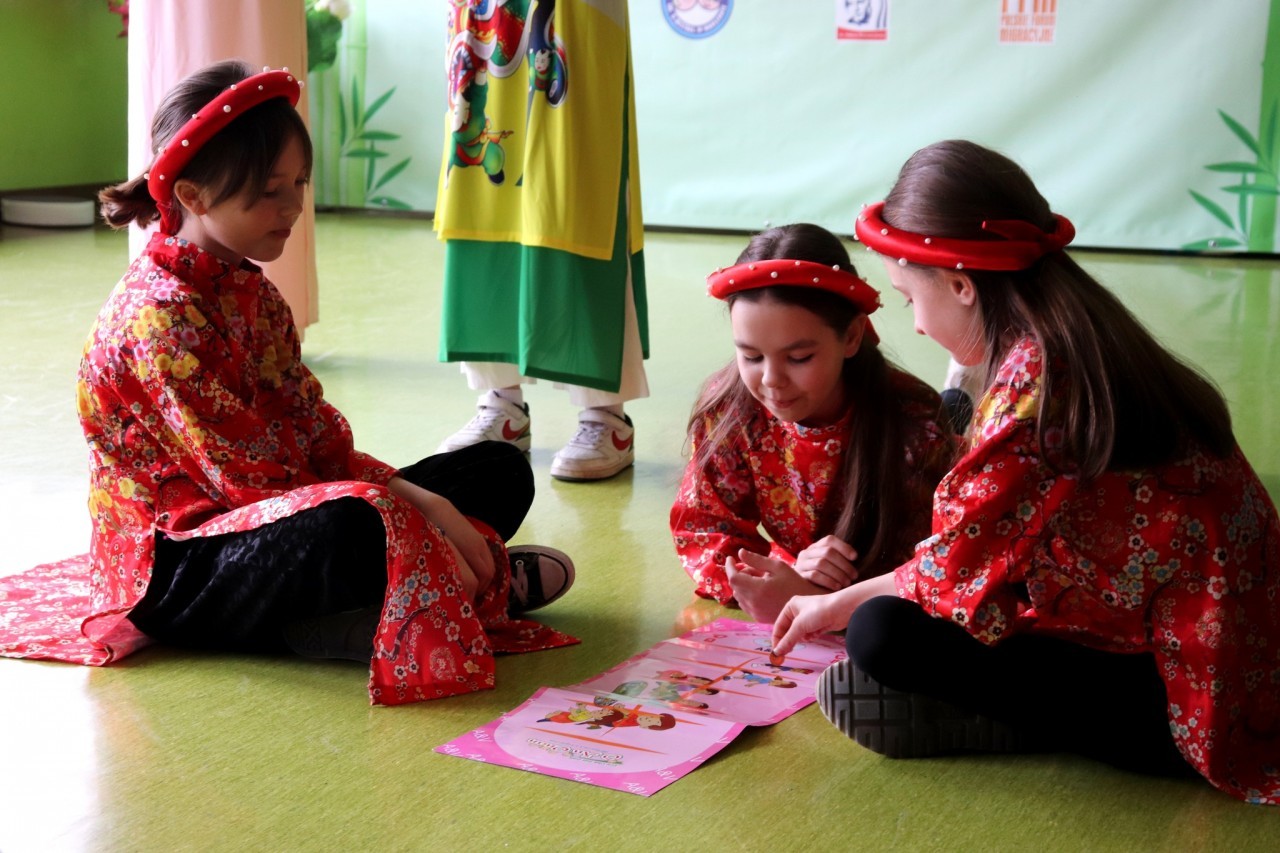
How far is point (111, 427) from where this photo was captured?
172 cm

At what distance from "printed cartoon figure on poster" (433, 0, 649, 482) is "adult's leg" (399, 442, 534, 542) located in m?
0.60

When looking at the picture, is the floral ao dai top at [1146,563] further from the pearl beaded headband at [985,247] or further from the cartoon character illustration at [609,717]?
the cartoon character illustration at [609,717]

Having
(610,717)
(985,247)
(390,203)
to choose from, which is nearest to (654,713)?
(610,717)

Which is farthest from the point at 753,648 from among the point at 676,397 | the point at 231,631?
the point at 676,397

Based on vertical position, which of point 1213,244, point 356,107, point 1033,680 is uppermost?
point 356,107

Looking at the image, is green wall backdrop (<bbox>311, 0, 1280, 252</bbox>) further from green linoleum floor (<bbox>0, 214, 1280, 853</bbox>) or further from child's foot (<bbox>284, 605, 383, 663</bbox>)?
child's foot (<bbox>284, 605, 383, 663</bbox>)

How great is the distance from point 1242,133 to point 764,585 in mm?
4699

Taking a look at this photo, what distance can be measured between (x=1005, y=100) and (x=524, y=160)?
3.90m

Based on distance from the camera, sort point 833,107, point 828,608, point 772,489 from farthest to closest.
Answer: point 833,107
point 772,489
point 828,608

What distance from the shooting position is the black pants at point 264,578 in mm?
1612

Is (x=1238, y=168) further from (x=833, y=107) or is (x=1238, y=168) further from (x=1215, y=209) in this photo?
(x=833, y=107)

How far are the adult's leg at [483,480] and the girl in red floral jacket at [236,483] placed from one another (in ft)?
0.32

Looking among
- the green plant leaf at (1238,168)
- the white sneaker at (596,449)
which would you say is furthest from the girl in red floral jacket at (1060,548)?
the green plant leaf at (1238,168)

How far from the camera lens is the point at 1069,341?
1.37 meters
